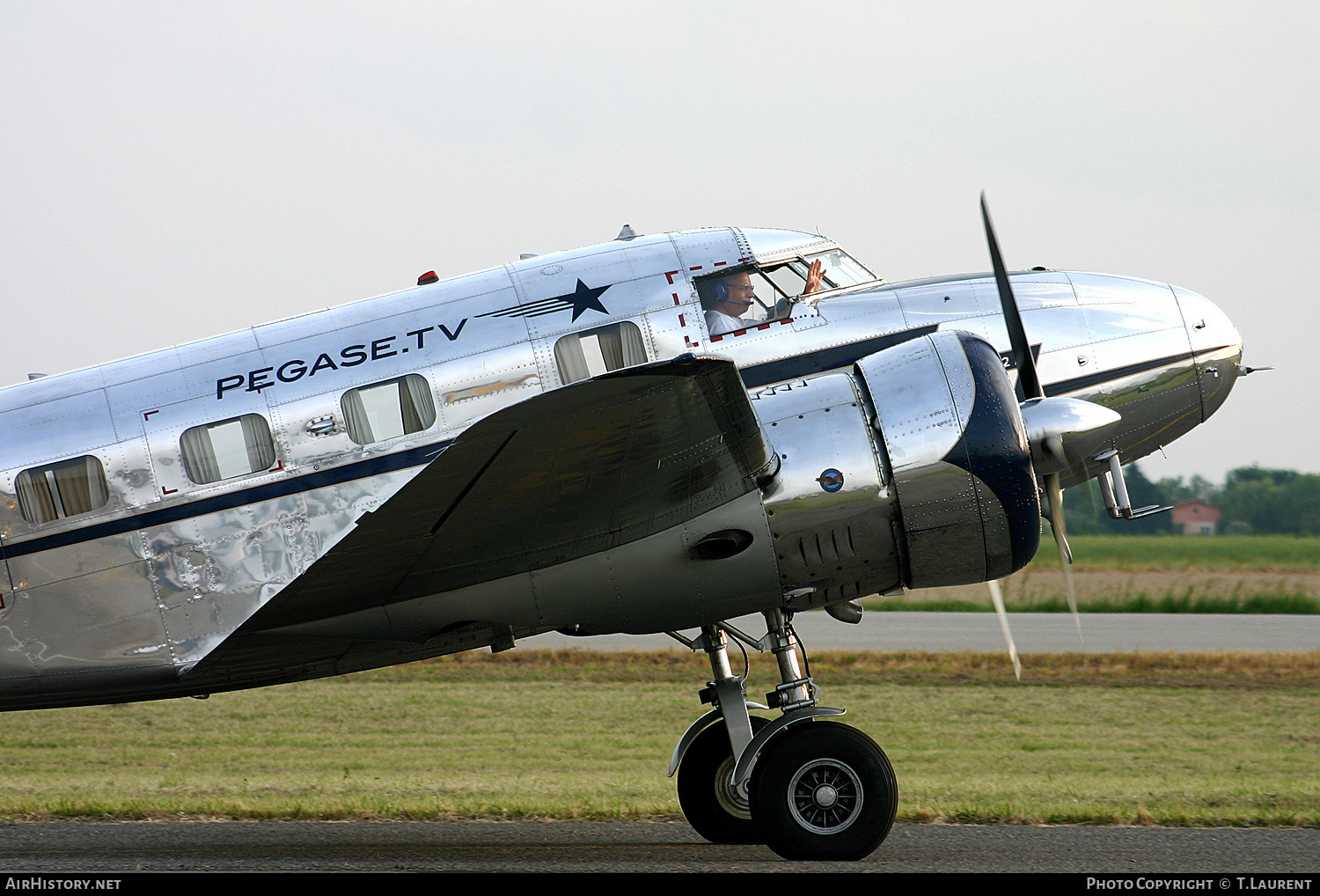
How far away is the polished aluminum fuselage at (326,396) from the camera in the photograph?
773 cm

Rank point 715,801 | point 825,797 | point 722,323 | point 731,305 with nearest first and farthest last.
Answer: point 825,797, point 722,323, point 731,305, point 715,801

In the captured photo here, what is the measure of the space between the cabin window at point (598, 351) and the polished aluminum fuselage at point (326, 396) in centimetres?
6

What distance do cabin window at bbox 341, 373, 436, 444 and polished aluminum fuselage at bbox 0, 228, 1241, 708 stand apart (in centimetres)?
6

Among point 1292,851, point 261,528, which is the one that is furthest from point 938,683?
point 261,528

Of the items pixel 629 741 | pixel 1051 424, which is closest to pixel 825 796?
pixel 1051 424

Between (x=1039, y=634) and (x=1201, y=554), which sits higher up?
(x=1039, y=634)

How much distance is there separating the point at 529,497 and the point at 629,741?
938cm

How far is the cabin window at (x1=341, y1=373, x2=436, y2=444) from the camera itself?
7926 mm

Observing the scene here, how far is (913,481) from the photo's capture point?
7.43 m

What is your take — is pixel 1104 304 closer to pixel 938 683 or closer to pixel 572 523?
pixel 572 523

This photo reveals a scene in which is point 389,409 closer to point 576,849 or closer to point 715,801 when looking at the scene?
point 576,849

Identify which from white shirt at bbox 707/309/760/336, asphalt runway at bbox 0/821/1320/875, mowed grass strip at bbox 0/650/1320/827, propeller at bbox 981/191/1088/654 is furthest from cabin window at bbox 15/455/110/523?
propeller at bbox 981/191/1088/654

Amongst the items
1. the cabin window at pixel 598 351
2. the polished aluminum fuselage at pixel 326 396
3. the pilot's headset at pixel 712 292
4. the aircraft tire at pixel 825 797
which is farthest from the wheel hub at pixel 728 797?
the pilot's headset at pixel 712 292

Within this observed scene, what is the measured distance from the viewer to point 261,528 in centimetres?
777
